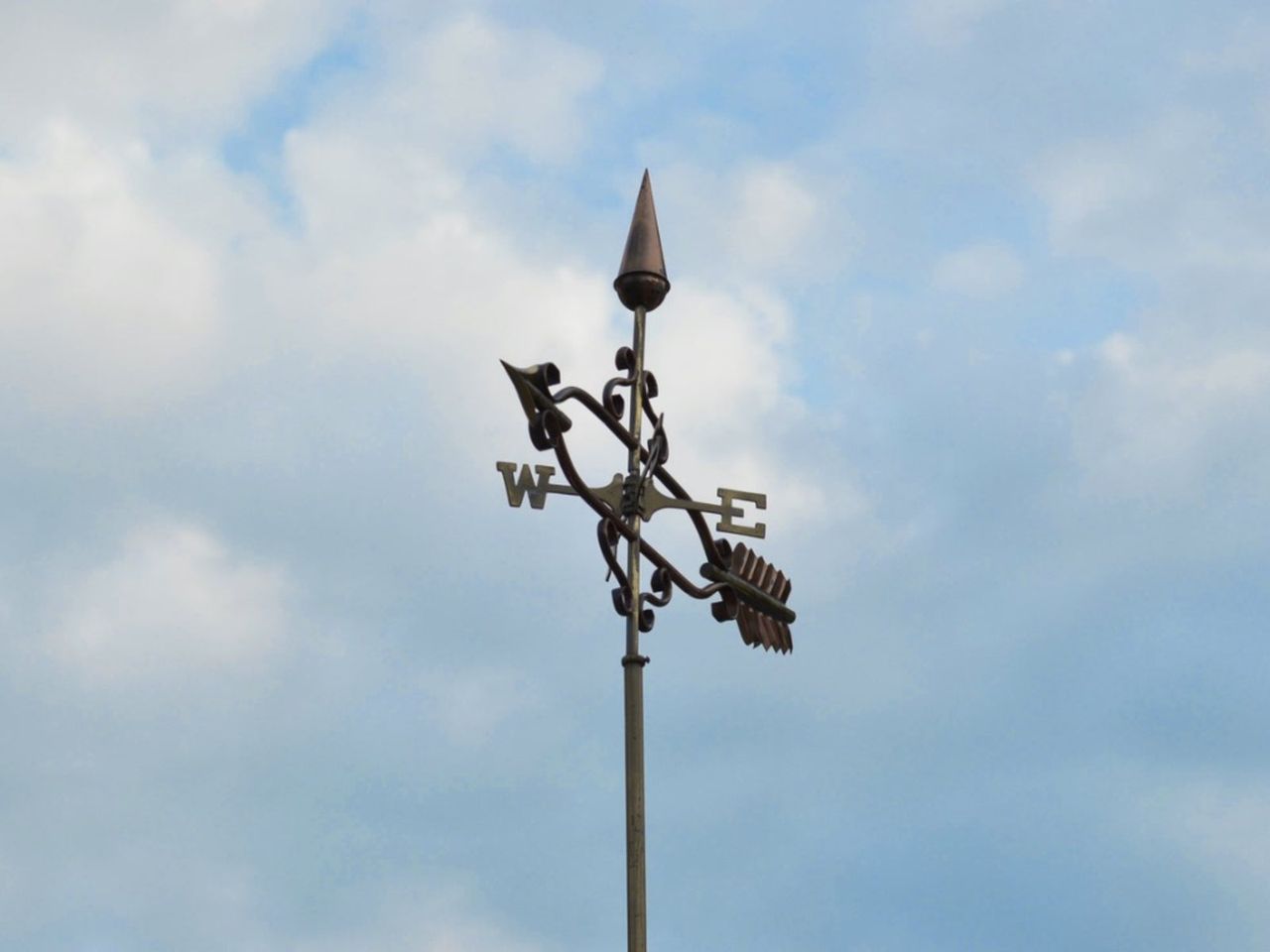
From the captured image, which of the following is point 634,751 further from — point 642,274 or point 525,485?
point 642,274

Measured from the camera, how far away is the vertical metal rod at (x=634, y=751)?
30.2 feet

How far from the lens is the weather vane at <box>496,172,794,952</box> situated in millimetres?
9570

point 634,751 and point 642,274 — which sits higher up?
point 642,274

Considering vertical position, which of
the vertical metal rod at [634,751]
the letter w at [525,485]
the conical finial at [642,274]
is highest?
→ the conical finial at [642,274]

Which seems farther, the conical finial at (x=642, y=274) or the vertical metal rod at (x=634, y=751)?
the conical finial at (x=642, y=274)

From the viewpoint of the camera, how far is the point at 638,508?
9.99m

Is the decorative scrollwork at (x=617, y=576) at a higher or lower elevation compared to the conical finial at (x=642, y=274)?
lower

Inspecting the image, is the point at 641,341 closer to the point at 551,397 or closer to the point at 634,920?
the point at 551,397

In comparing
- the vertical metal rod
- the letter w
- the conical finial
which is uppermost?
the conical finial

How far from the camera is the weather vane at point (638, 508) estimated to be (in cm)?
957

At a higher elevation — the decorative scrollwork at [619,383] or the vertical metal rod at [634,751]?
the decorative scrollwork at [619,383]

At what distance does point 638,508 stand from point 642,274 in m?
1.43

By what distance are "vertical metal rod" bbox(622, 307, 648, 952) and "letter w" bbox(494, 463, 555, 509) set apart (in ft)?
1.41

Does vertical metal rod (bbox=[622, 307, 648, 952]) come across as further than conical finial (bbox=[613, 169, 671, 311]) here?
No
